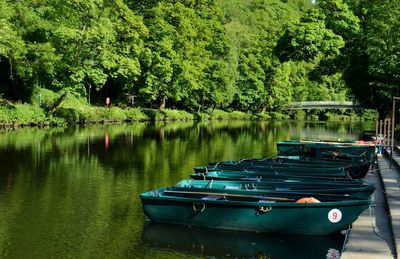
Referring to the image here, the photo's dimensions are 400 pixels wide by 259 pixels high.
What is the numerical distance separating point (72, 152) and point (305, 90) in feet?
288

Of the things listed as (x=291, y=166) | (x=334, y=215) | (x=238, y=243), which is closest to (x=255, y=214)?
(x=238, y=243)

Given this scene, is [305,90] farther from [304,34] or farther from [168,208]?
[168,208]

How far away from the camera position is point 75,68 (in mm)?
47094

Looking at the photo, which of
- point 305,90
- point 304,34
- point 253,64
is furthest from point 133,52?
point 305,90

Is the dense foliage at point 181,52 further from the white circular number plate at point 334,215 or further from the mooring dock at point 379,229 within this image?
the white circular number plate at point 334,215

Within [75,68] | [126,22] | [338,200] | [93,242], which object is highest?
[126,22]

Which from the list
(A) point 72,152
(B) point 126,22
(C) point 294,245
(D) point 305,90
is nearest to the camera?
(C) point 294,245

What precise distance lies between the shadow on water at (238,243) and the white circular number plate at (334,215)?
54 cm

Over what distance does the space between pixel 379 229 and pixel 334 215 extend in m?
1.07

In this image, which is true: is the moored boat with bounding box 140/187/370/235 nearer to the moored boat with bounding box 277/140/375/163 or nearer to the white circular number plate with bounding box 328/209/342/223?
the white circular number plate with bounding box 328/209/342/223

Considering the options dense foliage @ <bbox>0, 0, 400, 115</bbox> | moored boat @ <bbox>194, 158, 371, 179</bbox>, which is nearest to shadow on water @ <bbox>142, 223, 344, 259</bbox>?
moored boat @ <bbox>194, 158, 371, 179</bbox>

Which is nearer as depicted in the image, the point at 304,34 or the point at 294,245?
the point at 294,245

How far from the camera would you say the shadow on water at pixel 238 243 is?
10.9 metres

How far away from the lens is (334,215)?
37.7ft
